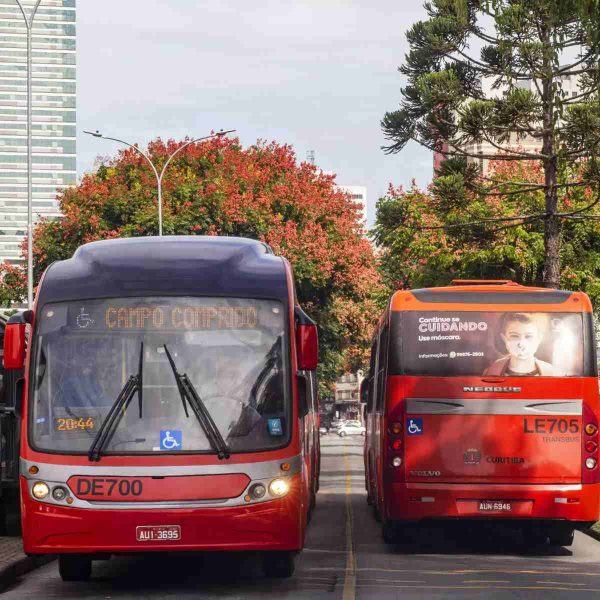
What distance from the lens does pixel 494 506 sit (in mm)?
16297

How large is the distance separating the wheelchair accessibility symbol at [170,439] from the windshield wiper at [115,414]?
31 cm

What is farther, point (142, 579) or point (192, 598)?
point (142, 579)

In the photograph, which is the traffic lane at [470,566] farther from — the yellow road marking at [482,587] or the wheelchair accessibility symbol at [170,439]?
the wheelchair accessibility symbol at [170,439]

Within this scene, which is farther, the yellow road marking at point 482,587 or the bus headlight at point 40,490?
the yellow road marking at point 482,587

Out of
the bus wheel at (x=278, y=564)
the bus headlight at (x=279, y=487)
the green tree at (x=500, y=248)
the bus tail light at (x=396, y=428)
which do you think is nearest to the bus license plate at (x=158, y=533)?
the bus headlight at (x=279, y=487)

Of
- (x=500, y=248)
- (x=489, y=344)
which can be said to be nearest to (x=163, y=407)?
(x=489, y=344)

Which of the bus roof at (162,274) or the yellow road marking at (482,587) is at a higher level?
the bus roof at (162,274)

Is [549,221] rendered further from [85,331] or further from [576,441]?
[85,331]

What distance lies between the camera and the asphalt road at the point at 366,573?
12.6m

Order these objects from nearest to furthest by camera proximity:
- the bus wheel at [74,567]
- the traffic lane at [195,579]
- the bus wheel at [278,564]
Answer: the traffic lane at [195,579], the bus wheel at [278,564], the bus wheel at [74,567]

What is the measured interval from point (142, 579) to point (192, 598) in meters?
1.80

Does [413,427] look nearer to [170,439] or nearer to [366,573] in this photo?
[366,573]

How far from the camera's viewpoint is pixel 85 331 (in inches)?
501

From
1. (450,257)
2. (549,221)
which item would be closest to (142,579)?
(549,221)
